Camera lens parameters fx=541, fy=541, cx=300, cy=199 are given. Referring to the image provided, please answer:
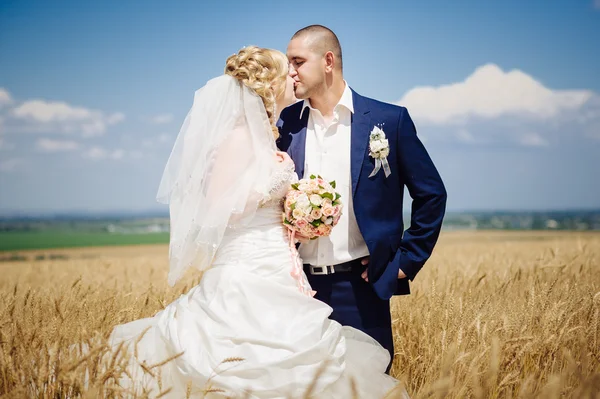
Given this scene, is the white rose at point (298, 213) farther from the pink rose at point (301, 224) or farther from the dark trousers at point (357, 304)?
the dark trousers at point (357, 304)

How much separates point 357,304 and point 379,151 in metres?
1.30

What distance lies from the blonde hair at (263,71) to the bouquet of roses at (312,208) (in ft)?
2.21

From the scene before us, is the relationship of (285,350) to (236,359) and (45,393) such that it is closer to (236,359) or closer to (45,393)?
(236,359)

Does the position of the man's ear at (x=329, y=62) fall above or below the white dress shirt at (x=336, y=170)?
above

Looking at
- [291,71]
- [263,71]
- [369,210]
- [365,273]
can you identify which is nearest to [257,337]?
[365,273]

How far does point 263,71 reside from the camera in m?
4.59

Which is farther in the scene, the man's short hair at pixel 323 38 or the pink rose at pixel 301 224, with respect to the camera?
the man's short hair at pixel 323 38

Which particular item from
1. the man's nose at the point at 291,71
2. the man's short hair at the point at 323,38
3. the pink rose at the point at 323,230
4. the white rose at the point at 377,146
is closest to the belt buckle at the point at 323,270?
the pink rose at the point at 323,230

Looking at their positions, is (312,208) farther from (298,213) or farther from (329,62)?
(329,62)

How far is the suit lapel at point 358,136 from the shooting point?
4.52 metres

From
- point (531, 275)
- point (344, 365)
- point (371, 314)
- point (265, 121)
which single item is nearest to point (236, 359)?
point (344, 365)

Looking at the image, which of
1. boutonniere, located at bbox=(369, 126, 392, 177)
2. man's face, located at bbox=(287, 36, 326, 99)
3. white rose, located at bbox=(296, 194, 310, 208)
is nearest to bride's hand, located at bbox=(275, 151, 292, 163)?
white rose, located at bbox=(296, 194, 310, 208)

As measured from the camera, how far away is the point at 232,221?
4.31 metres

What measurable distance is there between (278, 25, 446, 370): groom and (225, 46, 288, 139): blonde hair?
24 cm
